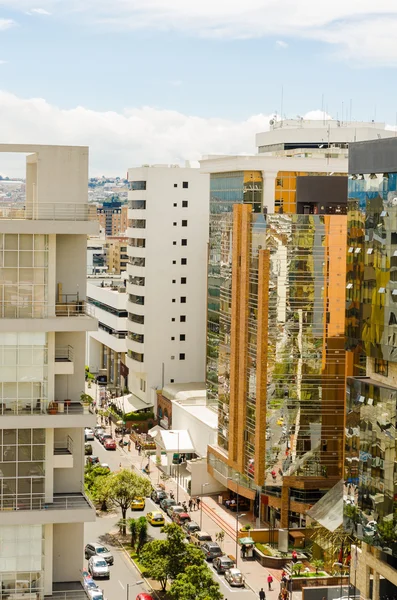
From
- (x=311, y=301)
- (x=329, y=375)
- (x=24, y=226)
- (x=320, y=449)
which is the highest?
(x=24, y=226)

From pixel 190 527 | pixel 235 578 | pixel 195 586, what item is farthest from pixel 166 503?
pixel 195 586

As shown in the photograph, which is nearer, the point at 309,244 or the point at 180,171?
the point at 309,244

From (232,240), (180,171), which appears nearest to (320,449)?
(232,240)

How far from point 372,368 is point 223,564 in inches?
646

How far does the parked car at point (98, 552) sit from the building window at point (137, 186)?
150 feet

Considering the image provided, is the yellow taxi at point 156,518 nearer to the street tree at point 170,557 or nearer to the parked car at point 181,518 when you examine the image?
the parked car at point 181,518

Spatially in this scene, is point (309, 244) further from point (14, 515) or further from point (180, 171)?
point (14, 515)

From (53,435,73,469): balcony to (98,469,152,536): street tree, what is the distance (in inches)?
1800

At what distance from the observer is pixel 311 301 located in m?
66.9

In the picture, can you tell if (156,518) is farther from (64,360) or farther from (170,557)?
(64,360)

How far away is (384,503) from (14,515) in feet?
91.8

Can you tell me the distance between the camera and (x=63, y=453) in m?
25.1

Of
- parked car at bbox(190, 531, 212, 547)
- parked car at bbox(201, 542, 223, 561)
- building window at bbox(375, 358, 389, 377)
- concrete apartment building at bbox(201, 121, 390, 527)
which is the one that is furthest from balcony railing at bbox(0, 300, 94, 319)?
concrete apartment building at bbox(201, 121, 390, 527)

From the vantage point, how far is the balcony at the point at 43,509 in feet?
79.0
